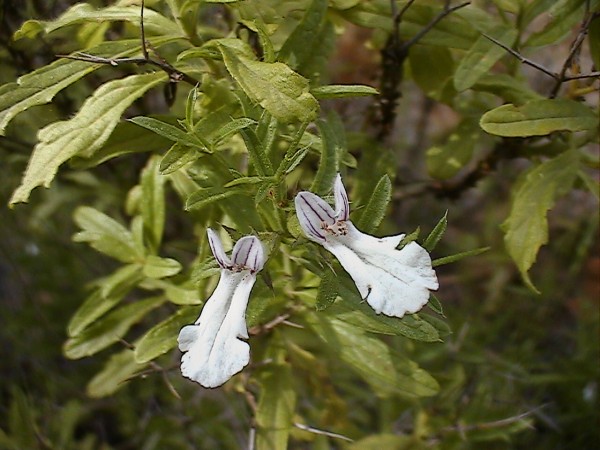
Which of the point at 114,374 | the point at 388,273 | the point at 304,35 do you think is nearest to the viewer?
the point at 388,273

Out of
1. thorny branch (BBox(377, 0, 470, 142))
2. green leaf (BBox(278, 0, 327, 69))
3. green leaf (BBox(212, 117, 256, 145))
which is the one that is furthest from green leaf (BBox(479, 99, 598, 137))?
green leaf (BBox(212, 117, 256, 145))

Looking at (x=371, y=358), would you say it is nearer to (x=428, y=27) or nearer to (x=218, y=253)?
(x=218, y=253)

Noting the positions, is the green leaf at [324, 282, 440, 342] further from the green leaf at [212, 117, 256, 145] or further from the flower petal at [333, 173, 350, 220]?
the green leaf at [212, 117, 256, 145]

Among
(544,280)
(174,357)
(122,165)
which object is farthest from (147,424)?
(544,280)

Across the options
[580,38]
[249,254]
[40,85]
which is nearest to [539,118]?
[580,38]

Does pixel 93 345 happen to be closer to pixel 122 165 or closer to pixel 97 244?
pixel 97 244
